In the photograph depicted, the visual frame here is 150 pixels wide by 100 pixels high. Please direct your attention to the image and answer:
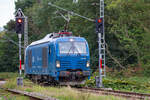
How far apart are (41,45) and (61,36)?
2029 millimetres

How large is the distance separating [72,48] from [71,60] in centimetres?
92

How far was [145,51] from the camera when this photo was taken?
36.1 m

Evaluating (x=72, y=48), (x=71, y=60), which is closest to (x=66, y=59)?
(x=71, y=60)

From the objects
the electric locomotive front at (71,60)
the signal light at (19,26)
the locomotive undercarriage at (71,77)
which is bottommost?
the locomotive undercarriage at (71,77)

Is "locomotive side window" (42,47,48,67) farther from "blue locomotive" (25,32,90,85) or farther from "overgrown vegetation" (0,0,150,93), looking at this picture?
"overgrown vegetation" (0,0,150,93)

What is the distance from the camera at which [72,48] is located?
2286 cm

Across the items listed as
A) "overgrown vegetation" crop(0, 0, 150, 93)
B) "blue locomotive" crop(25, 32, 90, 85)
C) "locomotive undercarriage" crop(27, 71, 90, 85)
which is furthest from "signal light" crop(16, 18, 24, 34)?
"overgrown vegetation" crop(0, 0, 150, 93)

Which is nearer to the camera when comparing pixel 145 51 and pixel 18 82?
pixel 18 82

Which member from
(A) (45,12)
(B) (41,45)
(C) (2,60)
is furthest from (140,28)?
(C) (2,60)

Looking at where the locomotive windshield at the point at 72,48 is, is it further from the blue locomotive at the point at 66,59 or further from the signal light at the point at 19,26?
the signal light at the point at 19,26

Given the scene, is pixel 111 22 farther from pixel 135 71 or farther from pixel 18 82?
pixel 18 82

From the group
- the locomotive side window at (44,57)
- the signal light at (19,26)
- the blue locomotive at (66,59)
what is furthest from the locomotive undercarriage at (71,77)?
the signal light at (19,26)

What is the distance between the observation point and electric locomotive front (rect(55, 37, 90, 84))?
72.4ft

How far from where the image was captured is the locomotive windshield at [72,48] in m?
22.6
